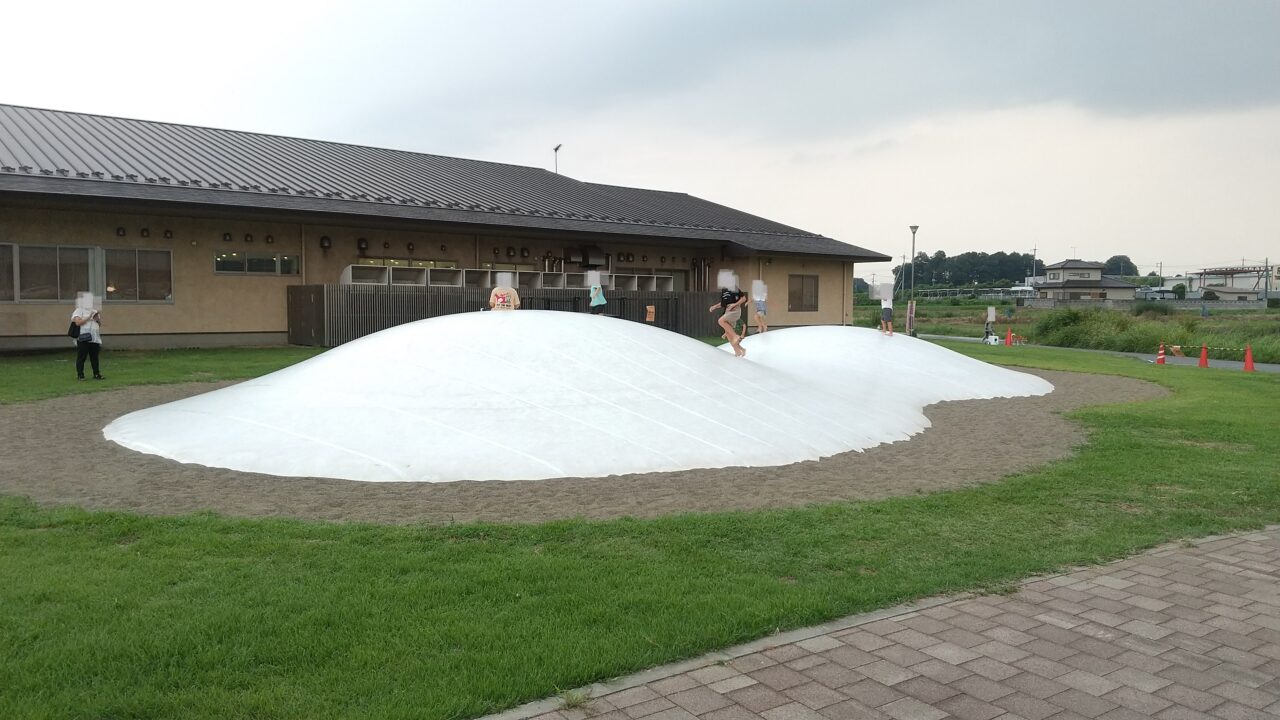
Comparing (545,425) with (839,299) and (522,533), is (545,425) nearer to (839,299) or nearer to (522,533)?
(522,533)

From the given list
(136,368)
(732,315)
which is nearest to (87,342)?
(136,368)

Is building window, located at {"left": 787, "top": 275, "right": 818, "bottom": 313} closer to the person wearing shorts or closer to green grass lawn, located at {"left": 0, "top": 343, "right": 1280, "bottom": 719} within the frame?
the person wearing shorts

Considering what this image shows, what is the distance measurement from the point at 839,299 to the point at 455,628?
28885 millimetres

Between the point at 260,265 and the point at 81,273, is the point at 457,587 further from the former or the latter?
the point at 260,265

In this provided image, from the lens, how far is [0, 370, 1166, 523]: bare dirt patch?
5.86 m

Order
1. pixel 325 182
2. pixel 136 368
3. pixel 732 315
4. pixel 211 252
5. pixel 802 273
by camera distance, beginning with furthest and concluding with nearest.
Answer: pixel 802 273
pixel 325 182
pixel 211 252
pixel 136 368
pixel 732 315

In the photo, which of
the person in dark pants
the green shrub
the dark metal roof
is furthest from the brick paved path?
the green shrub

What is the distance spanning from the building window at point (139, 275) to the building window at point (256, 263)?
3.43 feet

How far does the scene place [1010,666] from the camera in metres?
3.42

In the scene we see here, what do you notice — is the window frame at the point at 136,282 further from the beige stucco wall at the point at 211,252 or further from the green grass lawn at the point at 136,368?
the green grass lawn at the point at 136,368

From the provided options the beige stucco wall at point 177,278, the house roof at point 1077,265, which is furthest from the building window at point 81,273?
the house roof at point 1077,265

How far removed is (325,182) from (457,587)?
64.4 ft

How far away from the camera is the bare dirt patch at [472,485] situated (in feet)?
19.2

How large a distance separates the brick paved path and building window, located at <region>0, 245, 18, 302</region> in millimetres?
18804
